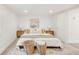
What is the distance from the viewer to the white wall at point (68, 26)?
17.0 feet

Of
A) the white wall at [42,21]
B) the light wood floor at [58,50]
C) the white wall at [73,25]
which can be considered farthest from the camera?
the white wall at [73,25]

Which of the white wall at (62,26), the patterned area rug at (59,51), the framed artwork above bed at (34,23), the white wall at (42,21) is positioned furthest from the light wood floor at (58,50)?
the framed artwork above bed at (34,23)

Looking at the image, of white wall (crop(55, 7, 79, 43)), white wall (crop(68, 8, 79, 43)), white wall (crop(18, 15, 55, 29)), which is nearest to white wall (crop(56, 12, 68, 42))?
white wall (crop(55, 7, 79, 43))

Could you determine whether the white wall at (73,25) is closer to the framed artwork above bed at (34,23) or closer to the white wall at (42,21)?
the white wall at (42,21)

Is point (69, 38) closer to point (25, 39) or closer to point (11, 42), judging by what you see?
point (25, 39)

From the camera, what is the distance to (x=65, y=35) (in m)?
5.54

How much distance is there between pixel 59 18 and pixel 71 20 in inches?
26.1

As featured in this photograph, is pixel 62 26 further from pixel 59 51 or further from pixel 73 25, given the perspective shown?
pixel 59 51

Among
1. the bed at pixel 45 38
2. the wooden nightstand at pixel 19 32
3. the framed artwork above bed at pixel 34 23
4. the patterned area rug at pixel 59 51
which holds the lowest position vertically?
the patterned area rug at pixel 59 51

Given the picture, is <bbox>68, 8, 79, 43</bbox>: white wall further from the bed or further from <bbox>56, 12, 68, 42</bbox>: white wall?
the bed

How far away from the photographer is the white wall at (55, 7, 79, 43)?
5180 millimetres
